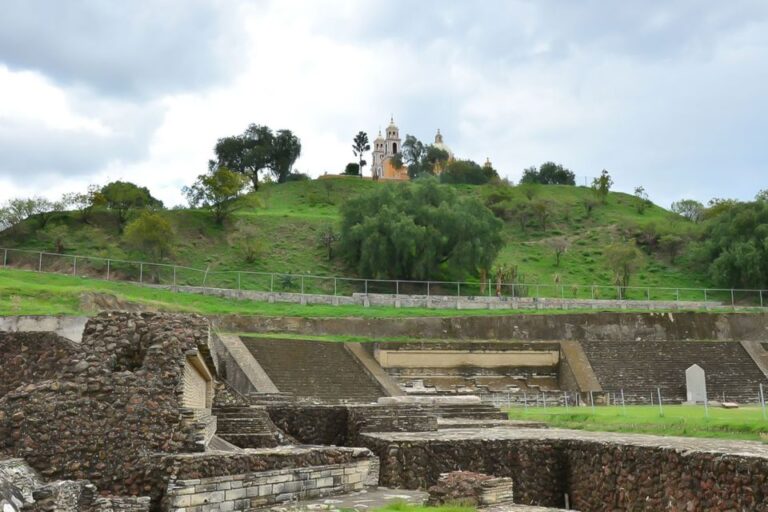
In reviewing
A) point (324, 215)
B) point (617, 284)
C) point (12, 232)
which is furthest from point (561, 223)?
point (12, 232)

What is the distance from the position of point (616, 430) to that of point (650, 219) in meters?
60.1

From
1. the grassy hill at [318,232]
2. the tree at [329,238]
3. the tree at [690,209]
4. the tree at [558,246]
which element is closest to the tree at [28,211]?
the grassy hill at [318,232]

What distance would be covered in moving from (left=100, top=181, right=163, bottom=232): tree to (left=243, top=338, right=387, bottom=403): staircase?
91.2 ft

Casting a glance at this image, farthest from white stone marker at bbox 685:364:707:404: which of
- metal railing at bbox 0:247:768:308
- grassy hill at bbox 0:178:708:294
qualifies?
grassy hill at bbox 0:178:708:294

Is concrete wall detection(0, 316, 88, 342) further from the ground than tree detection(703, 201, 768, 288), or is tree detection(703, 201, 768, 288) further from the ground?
tree detection(703, 201, 768, 288)

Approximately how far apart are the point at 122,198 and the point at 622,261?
35965 millimetres

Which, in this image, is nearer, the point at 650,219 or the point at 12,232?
the point at 12,232

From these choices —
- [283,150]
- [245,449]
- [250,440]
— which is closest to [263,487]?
[245,449]

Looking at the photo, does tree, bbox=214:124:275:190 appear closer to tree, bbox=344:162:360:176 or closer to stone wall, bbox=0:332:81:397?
tree, bbox=344:162:360:176

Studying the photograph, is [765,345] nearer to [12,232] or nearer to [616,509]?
[616,509]

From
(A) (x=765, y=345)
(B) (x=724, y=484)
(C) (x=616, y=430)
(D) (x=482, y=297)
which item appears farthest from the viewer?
(D) (x=482, y=297)

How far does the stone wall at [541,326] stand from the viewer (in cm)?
3466

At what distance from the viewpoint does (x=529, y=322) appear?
37.4m

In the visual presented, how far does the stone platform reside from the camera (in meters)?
9.75
